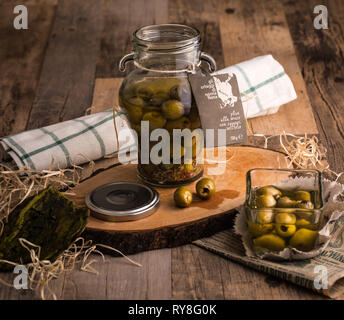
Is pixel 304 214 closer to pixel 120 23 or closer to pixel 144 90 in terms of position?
pixel 144 90

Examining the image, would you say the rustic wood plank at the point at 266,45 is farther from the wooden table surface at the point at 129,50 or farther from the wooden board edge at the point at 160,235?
the wooden board edge at the point at 160,235

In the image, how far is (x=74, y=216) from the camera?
130 cm

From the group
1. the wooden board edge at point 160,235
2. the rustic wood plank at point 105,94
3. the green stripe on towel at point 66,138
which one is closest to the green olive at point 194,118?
the wooden board edge at point 160,235

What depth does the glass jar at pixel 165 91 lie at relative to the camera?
4.56ft

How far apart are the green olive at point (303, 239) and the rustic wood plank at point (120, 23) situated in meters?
1.32

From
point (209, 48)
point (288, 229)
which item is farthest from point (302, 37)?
point (288, 229)

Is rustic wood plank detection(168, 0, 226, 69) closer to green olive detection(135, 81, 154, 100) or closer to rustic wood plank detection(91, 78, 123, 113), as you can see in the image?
rustic wood plank detection(91, 78, 123, 113)

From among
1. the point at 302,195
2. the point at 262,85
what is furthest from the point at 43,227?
the point at 262,85

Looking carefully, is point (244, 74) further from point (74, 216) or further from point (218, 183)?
point (74, 216)

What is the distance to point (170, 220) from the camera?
136 cm

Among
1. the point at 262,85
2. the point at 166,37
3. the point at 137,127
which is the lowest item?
the point at 262,85

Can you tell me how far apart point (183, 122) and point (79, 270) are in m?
0.41

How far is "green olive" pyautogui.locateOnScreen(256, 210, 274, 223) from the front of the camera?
Result: 1236 millimetres

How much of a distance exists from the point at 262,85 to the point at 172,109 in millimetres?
698
